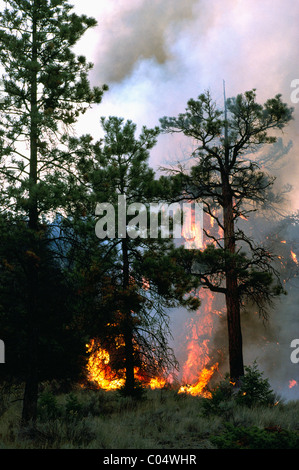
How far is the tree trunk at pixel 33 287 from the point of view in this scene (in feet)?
30.7

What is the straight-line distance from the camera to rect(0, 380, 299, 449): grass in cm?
716

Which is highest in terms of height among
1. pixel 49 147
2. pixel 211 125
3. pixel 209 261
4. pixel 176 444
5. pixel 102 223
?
pixel 211 125

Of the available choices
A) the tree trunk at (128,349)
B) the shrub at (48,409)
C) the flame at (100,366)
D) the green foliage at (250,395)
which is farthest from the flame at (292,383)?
the shrub at (48,409)

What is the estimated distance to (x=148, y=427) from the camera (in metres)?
9.44

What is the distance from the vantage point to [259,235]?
1650 inches

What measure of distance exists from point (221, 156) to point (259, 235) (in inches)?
1069

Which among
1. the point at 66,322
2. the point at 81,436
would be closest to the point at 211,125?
the point at 66,322

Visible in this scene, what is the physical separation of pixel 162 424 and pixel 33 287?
14.4ft

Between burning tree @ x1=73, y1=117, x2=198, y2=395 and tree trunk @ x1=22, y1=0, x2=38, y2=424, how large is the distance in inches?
94.0

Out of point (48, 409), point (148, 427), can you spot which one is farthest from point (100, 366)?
point (148, 427)

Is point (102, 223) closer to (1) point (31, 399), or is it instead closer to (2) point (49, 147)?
(2) point (49, 147)

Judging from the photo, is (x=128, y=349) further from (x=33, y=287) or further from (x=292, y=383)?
(x=292, y=383)

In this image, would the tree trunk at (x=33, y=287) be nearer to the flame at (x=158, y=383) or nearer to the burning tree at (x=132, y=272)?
the burning tree at (x=132, y=272)
